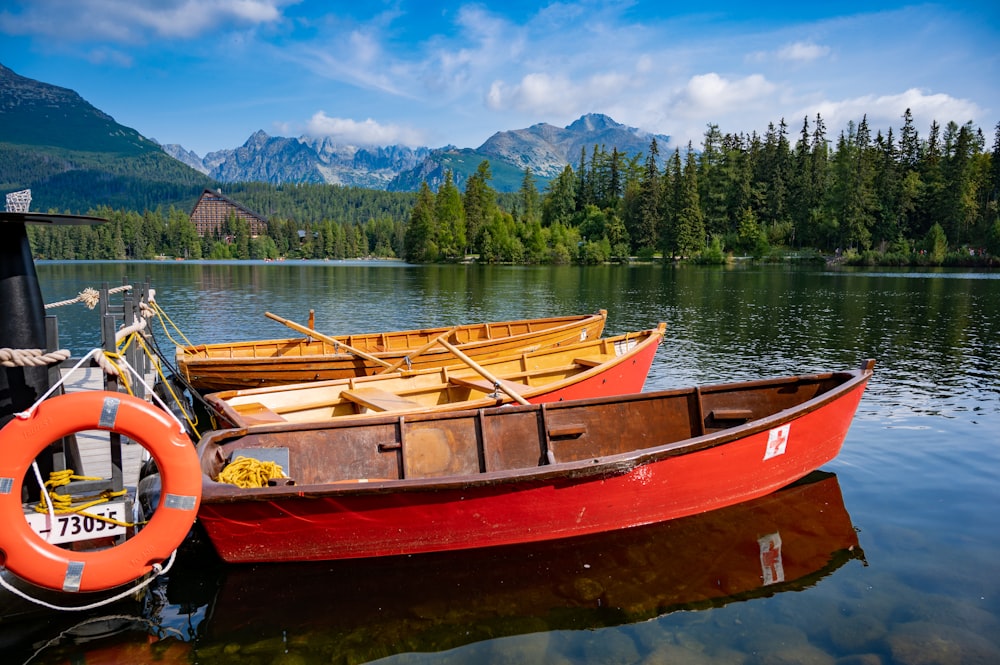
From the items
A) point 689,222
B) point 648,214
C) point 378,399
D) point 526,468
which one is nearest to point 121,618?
point 526,468

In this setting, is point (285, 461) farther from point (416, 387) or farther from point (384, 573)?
point (416, 387)

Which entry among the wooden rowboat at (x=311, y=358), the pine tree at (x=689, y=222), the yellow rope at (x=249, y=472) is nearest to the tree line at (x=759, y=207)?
the pine tree at (x=689, y=222)

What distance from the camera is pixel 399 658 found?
5.69 m

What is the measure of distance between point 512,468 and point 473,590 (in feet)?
5.80

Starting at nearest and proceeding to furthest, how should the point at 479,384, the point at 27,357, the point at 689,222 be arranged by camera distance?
the point at 27,357 < the point at 479,384 < the point at 689,222

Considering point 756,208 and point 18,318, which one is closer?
point 18,318

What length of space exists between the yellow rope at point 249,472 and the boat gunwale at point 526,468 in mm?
354

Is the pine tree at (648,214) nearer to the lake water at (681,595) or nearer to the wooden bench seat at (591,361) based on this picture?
the wooden bench seat at (591,361)

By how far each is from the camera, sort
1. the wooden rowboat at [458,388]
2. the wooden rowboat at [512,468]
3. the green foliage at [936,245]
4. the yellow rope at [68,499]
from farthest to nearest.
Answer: the green foliage at [936,245] < the wooden rowboat at [458,388] < the wooden rowboat at [512,468] < the yellow rope at [68,499]

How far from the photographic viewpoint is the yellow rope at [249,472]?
678 centimetres

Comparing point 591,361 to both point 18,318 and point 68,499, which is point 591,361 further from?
point 18,318

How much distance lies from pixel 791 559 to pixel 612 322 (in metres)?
24.3

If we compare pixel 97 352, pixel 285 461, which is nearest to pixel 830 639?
pixel 285 461

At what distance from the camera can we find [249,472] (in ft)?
22.6
